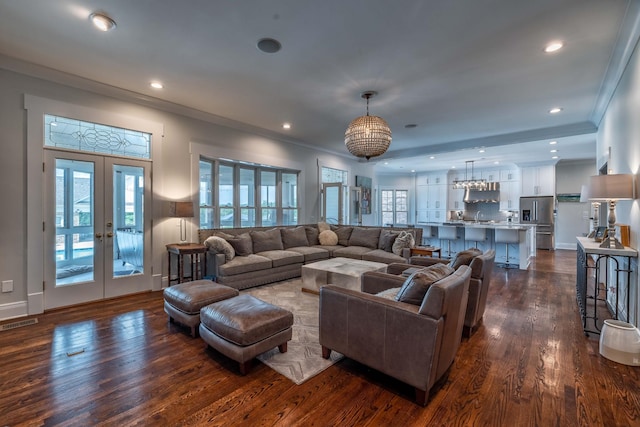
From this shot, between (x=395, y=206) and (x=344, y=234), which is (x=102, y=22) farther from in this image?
(x=395, y=206)

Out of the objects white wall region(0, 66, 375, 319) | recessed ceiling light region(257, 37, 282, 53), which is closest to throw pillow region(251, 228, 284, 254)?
white wall region(0, 66, 375, 319)

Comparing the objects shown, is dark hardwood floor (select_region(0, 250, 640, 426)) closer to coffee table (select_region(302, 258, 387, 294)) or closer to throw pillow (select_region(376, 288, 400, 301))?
throw pillow (select_region(376, 288, 400, 301))

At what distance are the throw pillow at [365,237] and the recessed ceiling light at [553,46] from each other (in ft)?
12.6

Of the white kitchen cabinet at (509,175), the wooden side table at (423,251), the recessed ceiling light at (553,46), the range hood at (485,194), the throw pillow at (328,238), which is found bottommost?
the wooden side table at (423,251)

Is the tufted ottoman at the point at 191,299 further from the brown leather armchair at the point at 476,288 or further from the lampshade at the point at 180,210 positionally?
the brown leather armchair at the point at 476,288

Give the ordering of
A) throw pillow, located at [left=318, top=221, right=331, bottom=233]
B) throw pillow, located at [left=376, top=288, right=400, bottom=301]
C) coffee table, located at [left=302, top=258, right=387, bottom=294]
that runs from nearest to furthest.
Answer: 1. throw pillow, located at [left=376, top=288, right=400, bottom=301]
2. coffee table, located at [left=302, top=258, right=387, bottom=294]
3. throw pillow, located at [left=318, top=221, right=331, bottom=233]

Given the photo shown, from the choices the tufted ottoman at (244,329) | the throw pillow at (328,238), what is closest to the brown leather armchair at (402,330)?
the tufted ottoman at (244,329)

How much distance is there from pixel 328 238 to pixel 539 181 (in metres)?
7.51

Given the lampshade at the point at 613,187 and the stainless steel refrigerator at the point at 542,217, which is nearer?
the lampshade at the point at 613,187

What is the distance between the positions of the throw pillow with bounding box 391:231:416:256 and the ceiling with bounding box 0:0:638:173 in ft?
7.00

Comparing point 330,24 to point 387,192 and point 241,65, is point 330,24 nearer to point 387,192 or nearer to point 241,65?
point 241,65

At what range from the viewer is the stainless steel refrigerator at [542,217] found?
891 centimetres

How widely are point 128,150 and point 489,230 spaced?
7.35 metres

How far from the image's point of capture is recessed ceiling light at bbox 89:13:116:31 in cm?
246
